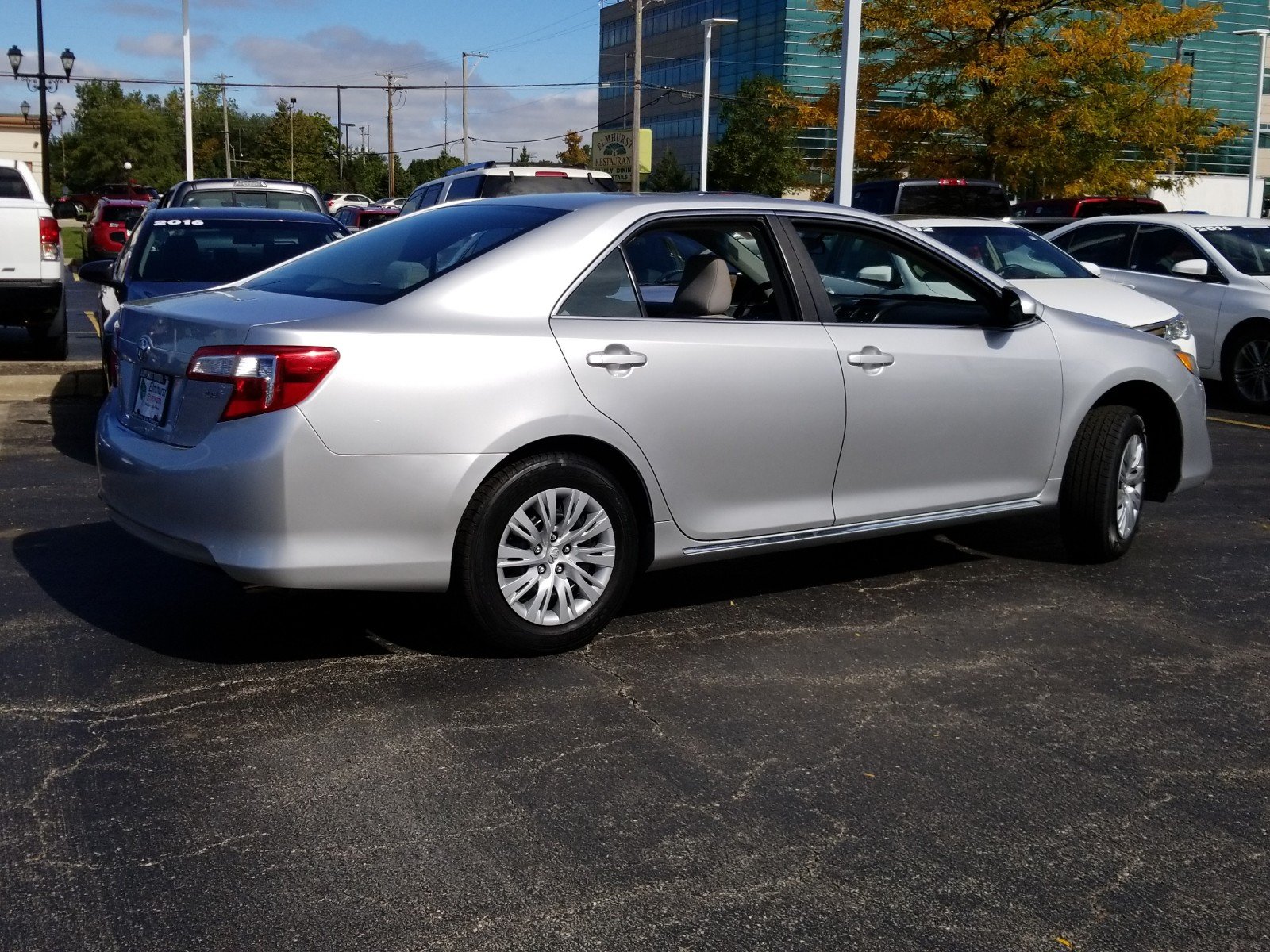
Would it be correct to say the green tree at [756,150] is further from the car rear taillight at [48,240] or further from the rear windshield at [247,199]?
the car rear taillight at [48,240]

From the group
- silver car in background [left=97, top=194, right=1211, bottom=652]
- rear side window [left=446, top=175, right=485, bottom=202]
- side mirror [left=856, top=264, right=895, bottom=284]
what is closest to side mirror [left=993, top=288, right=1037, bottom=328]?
silver car in background [left=97, top=194, right=1211, bottom=652]

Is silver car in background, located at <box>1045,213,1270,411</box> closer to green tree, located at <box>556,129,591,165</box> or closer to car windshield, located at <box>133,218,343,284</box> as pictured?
car windshield, located at <box>133,218,343,284</box>

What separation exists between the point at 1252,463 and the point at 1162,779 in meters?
6.20

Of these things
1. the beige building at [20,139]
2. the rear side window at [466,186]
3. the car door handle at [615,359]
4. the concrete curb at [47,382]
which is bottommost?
the concrete curb at [47,382]

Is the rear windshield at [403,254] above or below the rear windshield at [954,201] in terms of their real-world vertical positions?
below

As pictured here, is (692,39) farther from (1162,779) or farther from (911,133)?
(1162,779)

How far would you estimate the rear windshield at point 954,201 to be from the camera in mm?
21141

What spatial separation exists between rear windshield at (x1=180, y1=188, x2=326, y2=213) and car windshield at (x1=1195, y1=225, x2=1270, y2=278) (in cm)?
904

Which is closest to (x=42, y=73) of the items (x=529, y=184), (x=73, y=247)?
(x=73, y=247)

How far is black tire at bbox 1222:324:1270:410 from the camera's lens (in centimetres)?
1235

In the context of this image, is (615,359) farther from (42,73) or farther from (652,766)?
(42,73)

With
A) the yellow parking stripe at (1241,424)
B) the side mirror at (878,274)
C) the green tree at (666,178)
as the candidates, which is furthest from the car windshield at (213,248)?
the green tree at (666,178)

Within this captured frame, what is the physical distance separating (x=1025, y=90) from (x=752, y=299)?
23.9 metres

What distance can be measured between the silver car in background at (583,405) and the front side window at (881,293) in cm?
2
